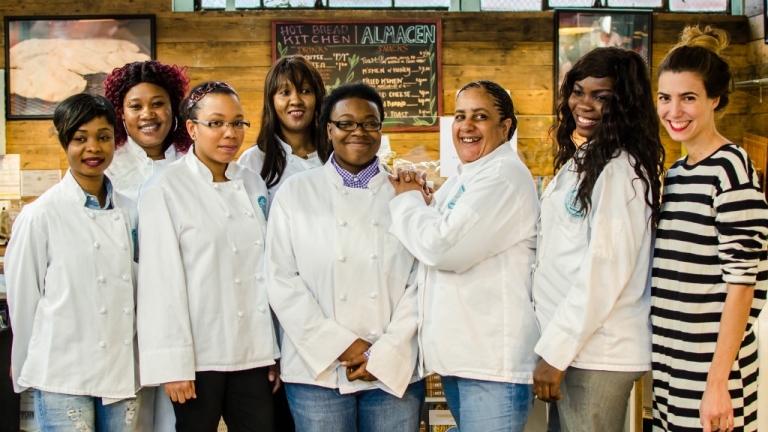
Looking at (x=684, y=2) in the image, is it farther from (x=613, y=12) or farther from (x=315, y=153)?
(x=315, y=153)

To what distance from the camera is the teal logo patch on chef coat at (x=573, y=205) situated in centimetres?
159

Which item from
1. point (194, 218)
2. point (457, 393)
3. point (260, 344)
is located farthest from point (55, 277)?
point (457, 393)

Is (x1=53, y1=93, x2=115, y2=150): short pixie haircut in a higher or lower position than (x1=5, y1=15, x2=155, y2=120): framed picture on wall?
lower

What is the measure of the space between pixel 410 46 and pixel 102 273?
10.2 feet

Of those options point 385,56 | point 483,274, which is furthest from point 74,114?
point 385,56

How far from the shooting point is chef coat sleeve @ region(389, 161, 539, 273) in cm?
164

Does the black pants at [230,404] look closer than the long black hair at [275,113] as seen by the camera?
Yes

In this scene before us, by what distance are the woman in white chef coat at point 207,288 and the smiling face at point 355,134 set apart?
1.00 feet

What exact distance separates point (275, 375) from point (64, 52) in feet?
11.3

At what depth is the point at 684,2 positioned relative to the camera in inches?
182

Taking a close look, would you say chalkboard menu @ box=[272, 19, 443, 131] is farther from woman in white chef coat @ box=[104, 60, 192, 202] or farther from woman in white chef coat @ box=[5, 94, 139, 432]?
woman in white chef coat @ box=[5, 94, 139, 432]

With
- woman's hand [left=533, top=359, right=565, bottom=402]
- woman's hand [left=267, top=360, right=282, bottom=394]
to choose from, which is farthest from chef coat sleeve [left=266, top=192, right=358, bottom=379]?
woman's hand [left=533, top=359, right=565, bottom=402]

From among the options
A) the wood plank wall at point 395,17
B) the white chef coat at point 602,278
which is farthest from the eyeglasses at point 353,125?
the wood plank wall at point 395,17

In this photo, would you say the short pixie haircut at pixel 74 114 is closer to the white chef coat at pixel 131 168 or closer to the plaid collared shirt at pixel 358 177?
the white chef coat at pixel 131 168
